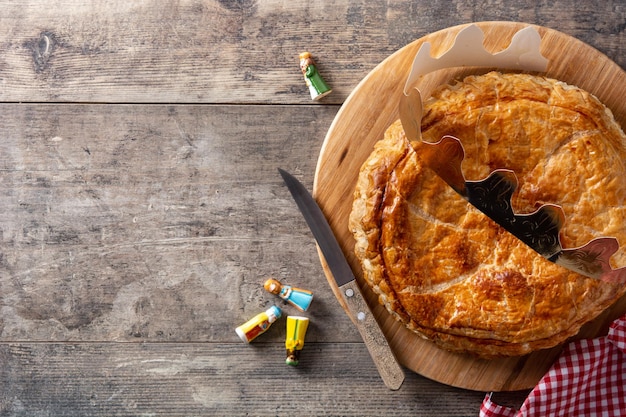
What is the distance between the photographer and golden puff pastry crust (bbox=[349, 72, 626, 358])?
2061mm

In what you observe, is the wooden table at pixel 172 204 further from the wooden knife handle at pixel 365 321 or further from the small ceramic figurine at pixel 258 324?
the wooden knife handle at pixel 365 321

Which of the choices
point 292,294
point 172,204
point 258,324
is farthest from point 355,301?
point 172,204

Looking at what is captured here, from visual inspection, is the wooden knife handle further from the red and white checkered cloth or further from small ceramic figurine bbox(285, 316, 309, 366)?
the red and white checkered cloth

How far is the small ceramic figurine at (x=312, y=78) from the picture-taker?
2.51m

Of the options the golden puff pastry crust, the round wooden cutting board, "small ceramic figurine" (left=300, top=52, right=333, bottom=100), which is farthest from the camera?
"small ceramic figurine" (left=300, top=52, right=333, bottom=100)

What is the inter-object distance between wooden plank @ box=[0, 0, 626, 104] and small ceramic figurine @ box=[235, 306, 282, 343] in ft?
3.18

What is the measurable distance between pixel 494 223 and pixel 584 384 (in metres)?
0.86

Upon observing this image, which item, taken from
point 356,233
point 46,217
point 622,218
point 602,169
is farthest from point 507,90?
point 46,217

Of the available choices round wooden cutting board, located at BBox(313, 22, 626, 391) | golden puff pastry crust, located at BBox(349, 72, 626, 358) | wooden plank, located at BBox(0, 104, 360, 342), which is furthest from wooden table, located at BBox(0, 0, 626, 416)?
golden puff pastry crust, located at BBox(349, 72, 626, 358)

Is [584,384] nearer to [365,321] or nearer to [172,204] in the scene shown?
[365,321]

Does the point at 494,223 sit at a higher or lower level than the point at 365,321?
higher

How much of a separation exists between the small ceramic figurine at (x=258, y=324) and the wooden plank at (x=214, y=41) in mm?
970

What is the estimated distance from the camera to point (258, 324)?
253 centimetres

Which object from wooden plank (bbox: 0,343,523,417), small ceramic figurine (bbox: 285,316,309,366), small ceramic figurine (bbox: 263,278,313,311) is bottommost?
wooden plank (bbox: 0,343,523,417)
